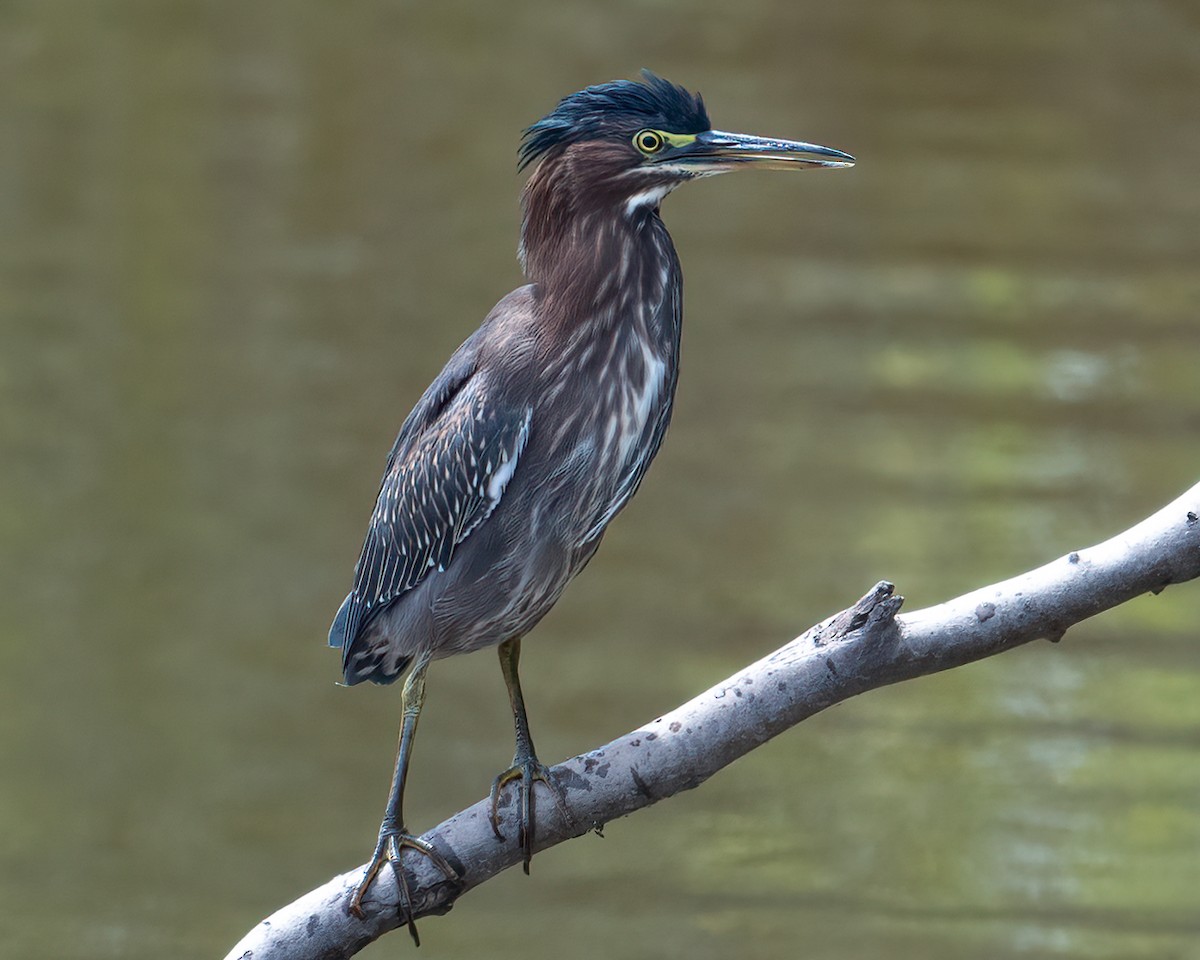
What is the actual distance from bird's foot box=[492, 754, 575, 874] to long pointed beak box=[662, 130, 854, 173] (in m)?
0.57

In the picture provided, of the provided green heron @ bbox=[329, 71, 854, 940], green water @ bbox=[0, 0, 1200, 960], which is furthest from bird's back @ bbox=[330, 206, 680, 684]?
green water @ bbox=[0, 0, 1200, 960]

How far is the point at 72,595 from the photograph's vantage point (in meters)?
3.59

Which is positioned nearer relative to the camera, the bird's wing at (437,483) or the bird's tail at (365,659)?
the bird's wing at (437,483)

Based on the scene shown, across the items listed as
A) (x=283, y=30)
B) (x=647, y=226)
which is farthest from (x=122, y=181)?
(x=647, y=226)

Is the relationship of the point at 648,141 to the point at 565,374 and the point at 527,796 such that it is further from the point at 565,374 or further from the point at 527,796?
the point at 527,796

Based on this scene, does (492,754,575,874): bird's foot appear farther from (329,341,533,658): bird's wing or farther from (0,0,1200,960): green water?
(0,0,1200,960): green water

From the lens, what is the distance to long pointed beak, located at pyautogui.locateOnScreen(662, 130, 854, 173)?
1.30 metres

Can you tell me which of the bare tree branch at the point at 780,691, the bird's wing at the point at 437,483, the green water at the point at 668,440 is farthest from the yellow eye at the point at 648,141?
the green water at the point at 668,440

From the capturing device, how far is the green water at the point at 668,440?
344 centimetres

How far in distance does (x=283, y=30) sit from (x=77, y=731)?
5.98 ft

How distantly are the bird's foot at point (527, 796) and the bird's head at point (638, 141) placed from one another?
53cm

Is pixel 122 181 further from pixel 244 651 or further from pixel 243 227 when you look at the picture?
pixel 244 651

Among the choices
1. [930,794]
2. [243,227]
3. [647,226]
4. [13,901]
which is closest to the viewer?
[647,226]

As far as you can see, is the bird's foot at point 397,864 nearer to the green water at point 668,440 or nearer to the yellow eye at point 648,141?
the yellow eye at point 648,141
